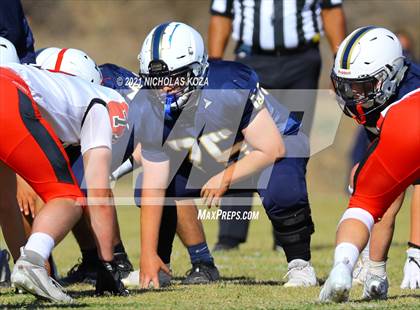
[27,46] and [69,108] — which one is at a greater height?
[69,108]

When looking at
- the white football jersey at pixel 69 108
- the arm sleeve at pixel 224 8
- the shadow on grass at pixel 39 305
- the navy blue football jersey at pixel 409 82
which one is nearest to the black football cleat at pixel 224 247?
the arm sleeve at pixel 224 8

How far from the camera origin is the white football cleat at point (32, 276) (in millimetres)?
3854

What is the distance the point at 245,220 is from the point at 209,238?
161cm

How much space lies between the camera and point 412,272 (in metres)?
5.13

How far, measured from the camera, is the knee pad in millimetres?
5148

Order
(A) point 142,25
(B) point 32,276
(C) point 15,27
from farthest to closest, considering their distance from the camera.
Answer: (A) point 142,25, (C) point 15,27, (B) point 32,276

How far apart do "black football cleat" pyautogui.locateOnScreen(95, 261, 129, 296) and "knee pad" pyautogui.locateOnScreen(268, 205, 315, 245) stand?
0.97 metres

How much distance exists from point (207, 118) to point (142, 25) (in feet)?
40.7

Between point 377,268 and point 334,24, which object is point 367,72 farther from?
point 334,24

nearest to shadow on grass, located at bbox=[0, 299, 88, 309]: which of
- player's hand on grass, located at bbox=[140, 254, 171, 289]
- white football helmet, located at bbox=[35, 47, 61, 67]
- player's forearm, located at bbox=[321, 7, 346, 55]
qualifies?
player's hand on grass, located at bbox=[140, 254, 171, 289]

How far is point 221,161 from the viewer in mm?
5473

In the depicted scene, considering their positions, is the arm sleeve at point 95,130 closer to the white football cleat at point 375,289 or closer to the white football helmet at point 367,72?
the white football helmet at point 367,72

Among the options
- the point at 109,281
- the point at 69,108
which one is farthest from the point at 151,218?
the point at 69,108

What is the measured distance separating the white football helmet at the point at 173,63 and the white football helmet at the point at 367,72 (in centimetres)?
71
